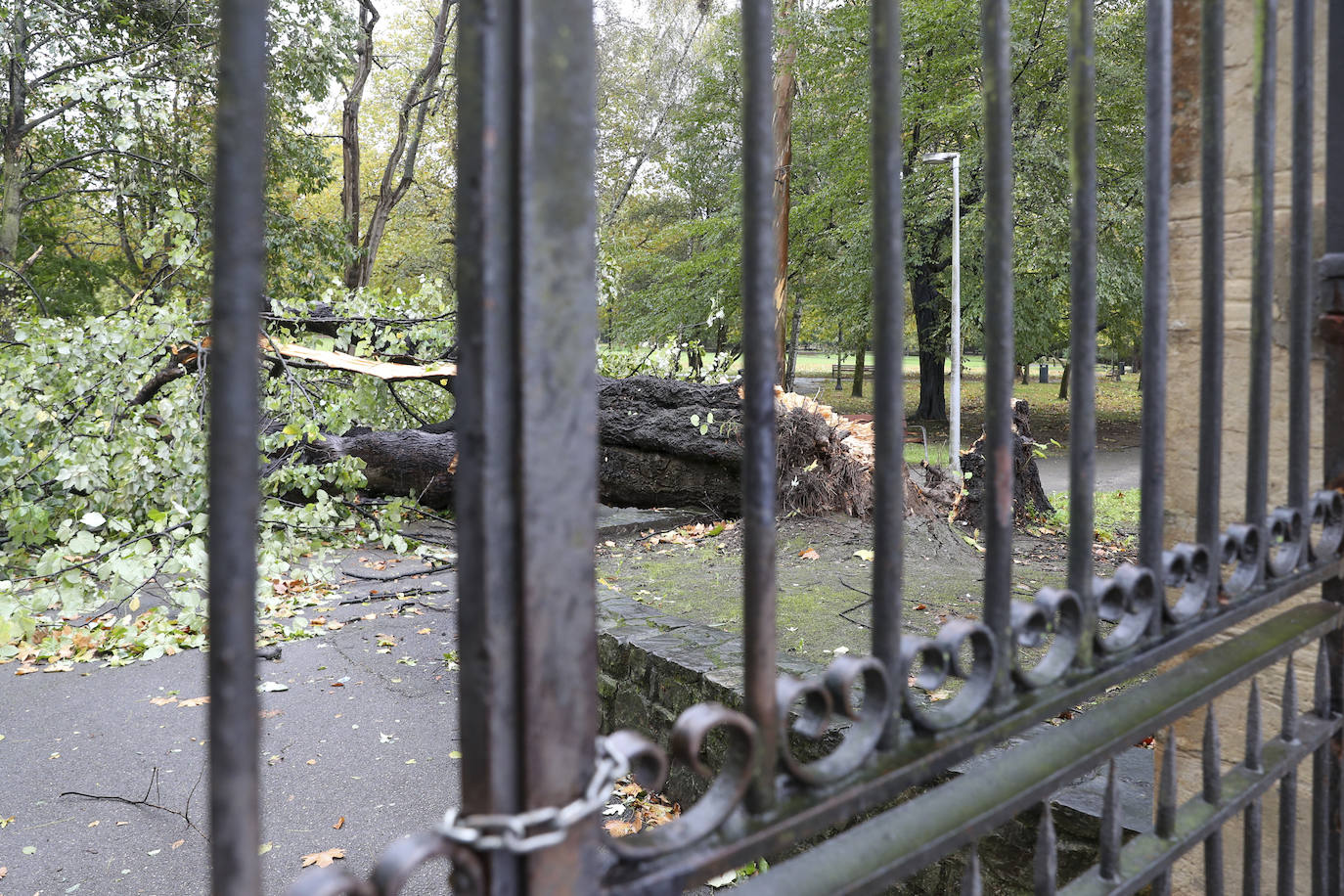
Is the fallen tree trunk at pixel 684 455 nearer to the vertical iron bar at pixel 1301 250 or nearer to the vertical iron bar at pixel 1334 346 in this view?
the vertical iron bar at pixel 1334 346

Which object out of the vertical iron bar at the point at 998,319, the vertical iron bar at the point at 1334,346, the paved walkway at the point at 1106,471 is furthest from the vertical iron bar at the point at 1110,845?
the paved walkway at the point at 1106,471

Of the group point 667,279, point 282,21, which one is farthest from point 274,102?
point 667,279

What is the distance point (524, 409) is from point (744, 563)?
280 millimetres

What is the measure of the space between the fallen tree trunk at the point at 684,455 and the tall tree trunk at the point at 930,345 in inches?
497

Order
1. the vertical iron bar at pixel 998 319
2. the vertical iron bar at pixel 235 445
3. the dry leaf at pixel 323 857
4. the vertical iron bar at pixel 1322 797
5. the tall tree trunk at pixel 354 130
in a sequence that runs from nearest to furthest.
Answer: the vertical iron bar at pixel 235 445 < the vertical iron bar at pixel 998 319 < the vertical iron bar at pixel 1322 797 < the dry leaf at pixel 323 857 < the tall tree trunk at pixel 354 130

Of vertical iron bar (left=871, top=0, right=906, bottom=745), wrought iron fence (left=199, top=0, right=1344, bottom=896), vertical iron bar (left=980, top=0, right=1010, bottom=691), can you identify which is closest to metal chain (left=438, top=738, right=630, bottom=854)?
wrought iron fence (left=199, top=0, right=1344, bottom=896)

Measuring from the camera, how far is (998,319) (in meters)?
1.07

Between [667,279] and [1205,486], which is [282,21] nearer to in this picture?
[667,279]

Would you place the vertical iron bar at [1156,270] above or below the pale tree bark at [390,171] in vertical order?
below

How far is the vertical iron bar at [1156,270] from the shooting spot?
4.20ft

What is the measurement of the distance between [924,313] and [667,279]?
6.38m

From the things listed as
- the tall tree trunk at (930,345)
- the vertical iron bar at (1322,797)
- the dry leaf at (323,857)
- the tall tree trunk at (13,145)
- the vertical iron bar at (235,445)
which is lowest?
the dry leaf at (323,857)

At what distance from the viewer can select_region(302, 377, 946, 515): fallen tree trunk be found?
8.15m

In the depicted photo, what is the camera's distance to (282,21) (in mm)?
15602
